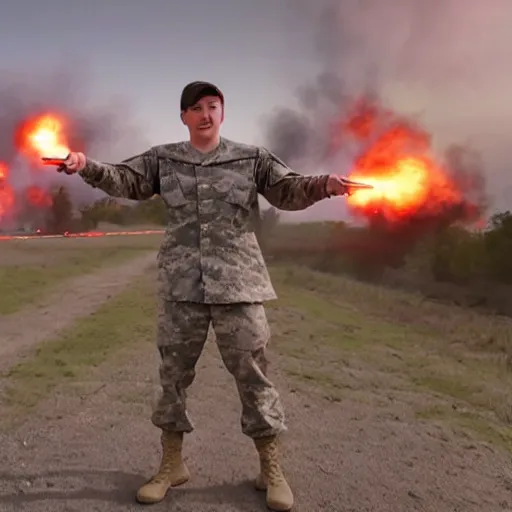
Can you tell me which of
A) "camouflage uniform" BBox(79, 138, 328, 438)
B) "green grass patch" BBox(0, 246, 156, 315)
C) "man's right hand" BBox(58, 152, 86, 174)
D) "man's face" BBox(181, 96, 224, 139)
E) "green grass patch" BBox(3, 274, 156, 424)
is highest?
"man's face" BBox(181, 96, 224, 139)

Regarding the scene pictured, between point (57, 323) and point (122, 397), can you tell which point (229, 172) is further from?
point (57, 323)

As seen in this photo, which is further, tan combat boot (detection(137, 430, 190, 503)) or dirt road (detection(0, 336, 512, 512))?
dirt road (detection(0, 336, 512, 512))

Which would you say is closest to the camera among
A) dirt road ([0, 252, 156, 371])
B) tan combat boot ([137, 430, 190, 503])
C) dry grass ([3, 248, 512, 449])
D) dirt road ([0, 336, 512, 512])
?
tan combat boot ([137, 430, 190, 503])

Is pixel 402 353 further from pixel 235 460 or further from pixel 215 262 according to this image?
pixel 215 262

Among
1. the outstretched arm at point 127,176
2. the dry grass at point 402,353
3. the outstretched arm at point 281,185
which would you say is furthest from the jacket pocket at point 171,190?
the dry grass at point 402,353

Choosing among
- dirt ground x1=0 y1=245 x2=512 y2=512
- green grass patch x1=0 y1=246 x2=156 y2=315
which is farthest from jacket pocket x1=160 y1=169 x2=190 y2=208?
green grass patch x1=0 y1=246 x2=156 y2=315

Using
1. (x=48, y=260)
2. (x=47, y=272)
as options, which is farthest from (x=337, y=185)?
(x=48, y=260)

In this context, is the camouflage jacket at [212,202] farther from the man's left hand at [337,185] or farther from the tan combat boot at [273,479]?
the tan combat boot at [273,479]

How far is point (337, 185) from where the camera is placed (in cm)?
368

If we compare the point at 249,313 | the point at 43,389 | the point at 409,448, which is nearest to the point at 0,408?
the point at 43,389

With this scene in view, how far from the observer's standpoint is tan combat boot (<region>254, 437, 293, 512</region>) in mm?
3885

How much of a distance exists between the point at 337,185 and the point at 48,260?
17535 mm

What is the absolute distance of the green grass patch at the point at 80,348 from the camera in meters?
6.62

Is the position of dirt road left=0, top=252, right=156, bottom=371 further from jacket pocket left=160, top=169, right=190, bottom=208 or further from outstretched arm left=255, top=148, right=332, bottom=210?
outstretched arm left=255, top=148, right=332, bottom=210
